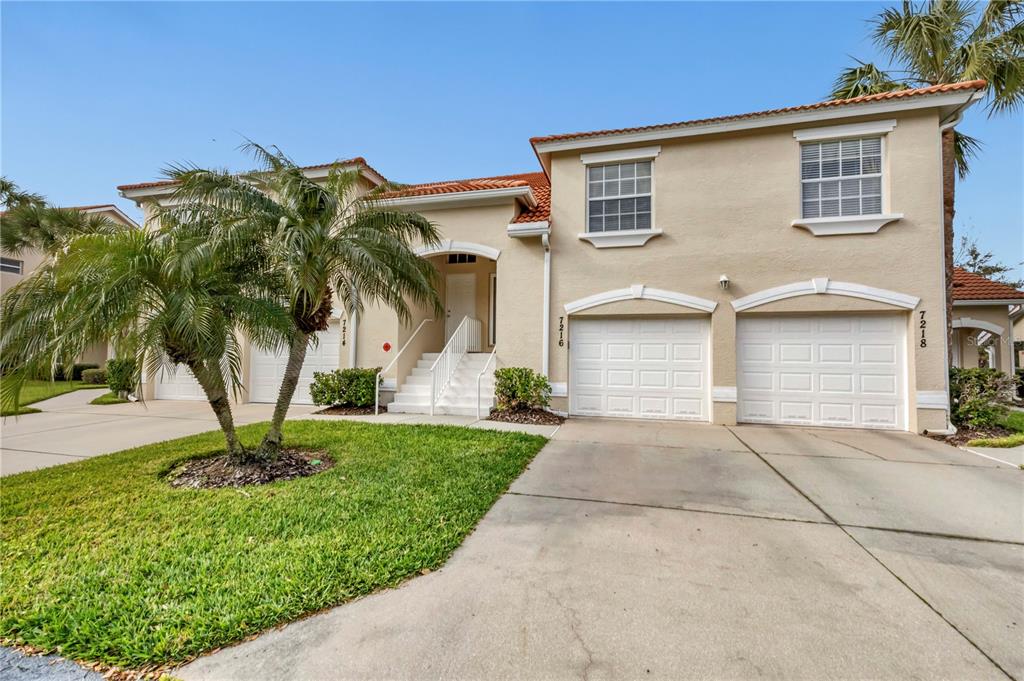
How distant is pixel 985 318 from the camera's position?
12.9 m

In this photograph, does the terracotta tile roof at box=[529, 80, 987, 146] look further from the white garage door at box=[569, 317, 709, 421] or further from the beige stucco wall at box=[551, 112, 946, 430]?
the white garage door at box=[569, 317, 709, 421]

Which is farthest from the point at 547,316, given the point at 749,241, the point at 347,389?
the point at 347,389

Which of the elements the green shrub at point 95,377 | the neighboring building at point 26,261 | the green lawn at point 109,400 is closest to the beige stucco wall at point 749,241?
the green lawn at point 109,400

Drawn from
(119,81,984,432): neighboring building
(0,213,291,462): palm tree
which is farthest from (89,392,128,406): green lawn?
(0,213,291,462): palm tree

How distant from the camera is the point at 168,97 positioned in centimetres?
993

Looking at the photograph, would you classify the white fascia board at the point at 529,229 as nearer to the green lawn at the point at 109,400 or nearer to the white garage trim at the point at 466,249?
the white garage trim at the point at 466,249

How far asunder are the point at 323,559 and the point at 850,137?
11184 millimetres

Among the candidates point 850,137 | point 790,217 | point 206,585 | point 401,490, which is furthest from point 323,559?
point 850,137

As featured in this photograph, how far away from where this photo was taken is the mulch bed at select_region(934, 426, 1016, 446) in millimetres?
7324

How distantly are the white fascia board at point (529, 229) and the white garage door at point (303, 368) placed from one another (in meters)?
5.45

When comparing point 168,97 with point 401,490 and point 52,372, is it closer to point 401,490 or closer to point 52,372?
point 52,372

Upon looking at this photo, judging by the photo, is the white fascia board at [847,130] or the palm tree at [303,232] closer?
the palm tree at [303,232]

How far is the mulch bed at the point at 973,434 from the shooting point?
Answer: 732 cm

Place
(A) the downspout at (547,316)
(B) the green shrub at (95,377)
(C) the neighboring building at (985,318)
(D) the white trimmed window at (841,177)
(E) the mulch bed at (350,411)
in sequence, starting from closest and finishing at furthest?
1. (D) the white trimmed window at (841,177)
2. (A) the downspout at (547,316)
3. (E) the mulch bed at (350,411)
4. (C) the neighboring building at (985,318)
5. (B) the green shrub at (95,377)
